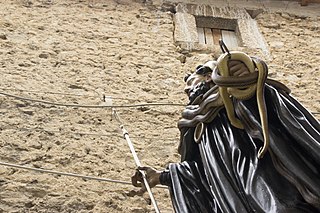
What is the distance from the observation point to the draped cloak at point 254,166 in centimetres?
179

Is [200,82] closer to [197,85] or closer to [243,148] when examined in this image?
[197,85]

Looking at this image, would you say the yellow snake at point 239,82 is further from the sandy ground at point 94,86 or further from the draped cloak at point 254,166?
the sandy ground at point 94,86

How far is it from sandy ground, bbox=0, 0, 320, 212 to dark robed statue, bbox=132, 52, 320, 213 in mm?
814

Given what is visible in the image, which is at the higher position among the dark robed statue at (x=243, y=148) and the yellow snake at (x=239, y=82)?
the yellow snake at (x=239, y=82)

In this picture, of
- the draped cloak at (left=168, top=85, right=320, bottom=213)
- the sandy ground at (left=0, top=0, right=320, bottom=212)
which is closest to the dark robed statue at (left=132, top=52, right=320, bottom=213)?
the draped cloak at (left=168, top=85, right=320, bottom=213)

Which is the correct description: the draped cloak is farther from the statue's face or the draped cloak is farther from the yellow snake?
the statue's face

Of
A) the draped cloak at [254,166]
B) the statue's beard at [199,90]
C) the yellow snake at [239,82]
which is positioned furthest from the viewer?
the statue's beard at [199,90]

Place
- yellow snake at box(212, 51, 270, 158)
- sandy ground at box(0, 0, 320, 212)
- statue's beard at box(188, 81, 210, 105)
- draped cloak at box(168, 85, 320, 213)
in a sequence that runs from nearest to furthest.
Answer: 1. draped cloak at box(168, 85, 320, 213)
2. yellow snake at box(212, 51, 270, 158)
3. statue's beard at box(188, 81, 210, 105)
4. sandy ground at box(0, 0, 320, 212)

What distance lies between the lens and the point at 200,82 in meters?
2.34

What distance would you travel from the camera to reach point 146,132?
360 centimetres

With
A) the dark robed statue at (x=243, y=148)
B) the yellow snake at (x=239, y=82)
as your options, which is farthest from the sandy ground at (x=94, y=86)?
the yellow snake at (x=239, y=82)

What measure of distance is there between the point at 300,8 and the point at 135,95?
2.24 m

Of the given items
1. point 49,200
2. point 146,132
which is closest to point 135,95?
point 146,132

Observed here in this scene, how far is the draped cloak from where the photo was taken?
1790 millimetres
